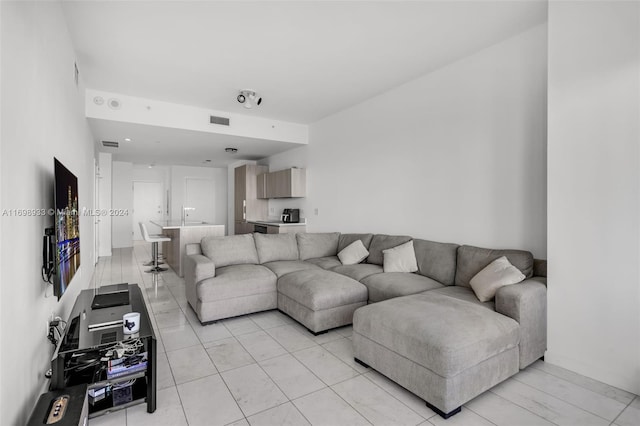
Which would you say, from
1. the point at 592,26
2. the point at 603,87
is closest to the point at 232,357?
the point at 603,87

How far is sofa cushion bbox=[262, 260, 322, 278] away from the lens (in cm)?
370

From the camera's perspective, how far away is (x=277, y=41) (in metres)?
2.95

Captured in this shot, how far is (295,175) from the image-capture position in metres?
6.06

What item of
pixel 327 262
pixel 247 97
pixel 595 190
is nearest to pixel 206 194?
pixel 247 97

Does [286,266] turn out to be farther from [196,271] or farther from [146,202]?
[146,202]

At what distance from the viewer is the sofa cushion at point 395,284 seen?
2.94 m

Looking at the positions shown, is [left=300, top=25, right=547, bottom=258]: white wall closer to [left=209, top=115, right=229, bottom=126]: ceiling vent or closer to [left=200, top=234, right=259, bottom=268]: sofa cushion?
[left=200, top=234, right=259, bottom=268]: sofa cushion

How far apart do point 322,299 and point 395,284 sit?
0.71 m

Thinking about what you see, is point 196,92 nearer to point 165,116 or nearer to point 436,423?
point 165,116

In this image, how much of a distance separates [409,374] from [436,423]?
28 cm

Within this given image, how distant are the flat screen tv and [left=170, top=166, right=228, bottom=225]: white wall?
26.3ft

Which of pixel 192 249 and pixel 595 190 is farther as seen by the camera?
pixel 192 249

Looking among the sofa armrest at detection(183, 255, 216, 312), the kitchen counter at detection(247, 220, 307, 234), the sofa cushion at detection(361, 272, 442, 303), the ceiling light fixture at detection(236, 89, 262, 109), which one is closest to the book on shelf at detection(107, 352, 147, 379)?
the sofa armrest at detection(183, 255, 216, 312)

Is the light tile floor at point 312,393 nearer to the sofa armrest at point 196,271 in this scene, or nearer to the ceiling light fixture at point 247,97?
the sofa armrest at point 196,271
